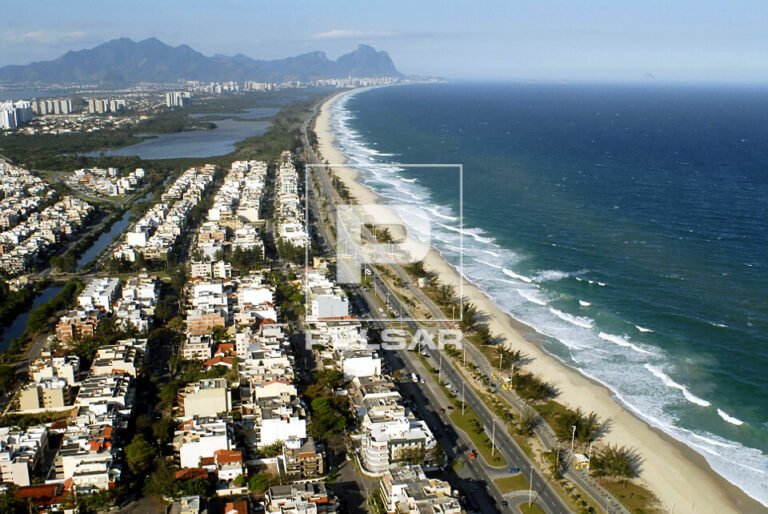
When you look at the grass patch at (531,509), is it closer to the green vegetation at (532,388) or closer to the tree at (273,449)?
the green vegetation at (532,388)

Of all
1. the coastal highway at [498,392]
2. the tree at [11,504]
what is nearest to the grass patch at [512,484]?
the coastal highway at [498,392]

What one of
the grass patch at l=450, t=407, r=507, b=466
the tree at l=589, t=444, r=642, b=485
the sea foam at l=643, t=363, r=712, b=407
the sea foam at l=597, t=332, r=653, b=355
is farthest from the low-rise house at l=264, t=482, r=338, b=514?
the sea foam at l=597, t=332, r=653, b=355

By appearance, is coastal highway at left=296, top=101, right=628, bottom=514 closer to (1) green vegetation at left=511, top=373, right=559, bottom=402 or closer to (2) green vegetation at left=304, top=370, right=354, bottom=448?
(1) green vegetation at left=511, top=373, right=559, bottom=402

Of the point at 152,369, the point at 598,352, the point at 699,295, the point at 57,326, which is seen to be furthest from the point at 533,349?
the point at 57,326

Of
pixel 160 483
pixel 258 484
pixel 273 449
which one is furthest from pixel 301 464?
pixel 160 483

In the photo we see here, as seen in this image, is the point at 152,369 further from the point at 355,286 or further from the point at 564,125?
the point at 564,125
